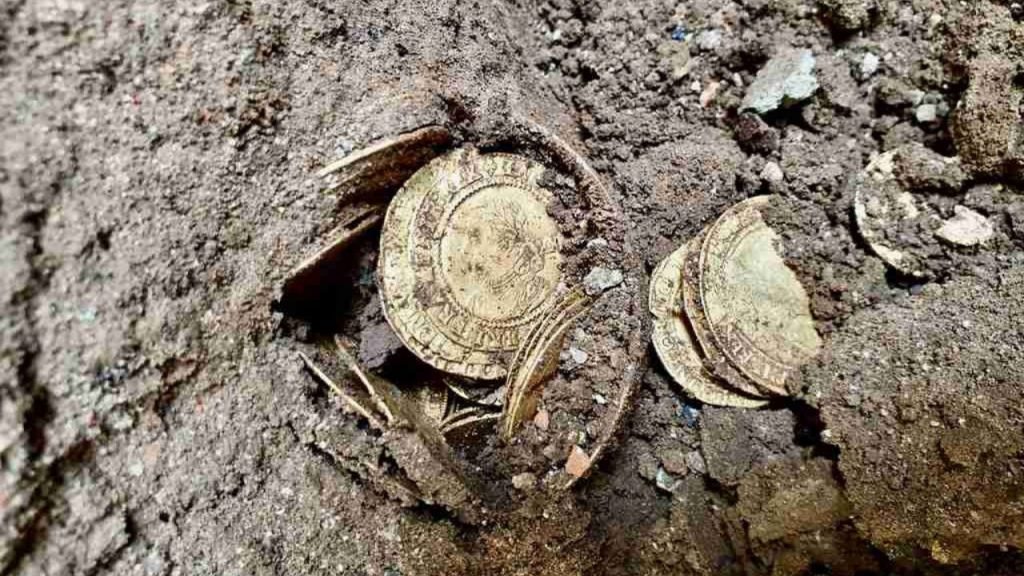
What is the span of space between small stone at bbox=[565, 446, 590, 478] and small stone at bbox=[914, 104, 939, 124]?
1.74m

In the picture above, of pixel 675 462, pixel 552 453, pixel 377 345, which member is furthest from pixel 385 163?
pixel 675 462

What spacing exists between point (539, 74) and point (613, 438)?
1.50 metres

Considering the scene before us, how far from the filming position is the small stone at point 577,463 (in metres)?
2.59

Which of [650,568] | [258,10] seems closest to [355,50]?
[258,10]

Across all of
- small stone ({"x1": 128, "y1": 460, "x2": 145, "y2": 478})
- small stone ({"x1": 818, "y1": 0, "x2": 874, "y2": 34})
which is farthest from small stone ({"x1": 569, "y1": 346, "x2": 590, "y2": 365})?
small stone ({"x1": 818, "y1": 0, "x2": 874, "y2": 34})

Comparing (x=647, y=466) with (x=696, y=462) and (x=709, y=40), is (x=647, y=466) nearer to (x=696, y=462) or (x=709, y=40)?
(x=696, y=462)

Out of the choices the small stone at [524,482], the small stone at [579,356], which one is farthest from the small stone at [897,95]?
the small stone at [524,482]

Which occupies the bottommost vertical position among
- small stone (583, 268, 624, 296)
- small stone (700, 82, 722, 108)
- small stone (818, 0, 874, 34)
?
small stone (583, 268, 624, 296)

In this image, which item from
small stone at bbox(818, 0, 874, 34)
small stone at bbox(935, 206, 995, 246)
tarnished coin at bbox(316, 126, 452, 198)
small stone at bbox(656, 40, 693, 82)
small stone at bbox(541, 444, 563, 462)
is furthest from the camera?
small stone at bbox(656, 40, 693, 82)

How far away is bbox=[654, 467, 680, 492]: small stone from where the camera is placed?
2797mm

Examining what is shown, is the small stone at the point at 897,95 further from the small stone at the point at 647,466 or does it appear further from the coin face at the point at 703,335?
the small stone at the point at 647,466

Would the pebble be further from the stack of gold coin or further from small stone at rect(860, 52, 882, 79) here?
the stack of gold coin

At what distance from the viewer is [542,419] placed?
2.68 m

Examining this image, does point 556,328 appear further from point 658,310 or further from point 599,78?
point 599,78
